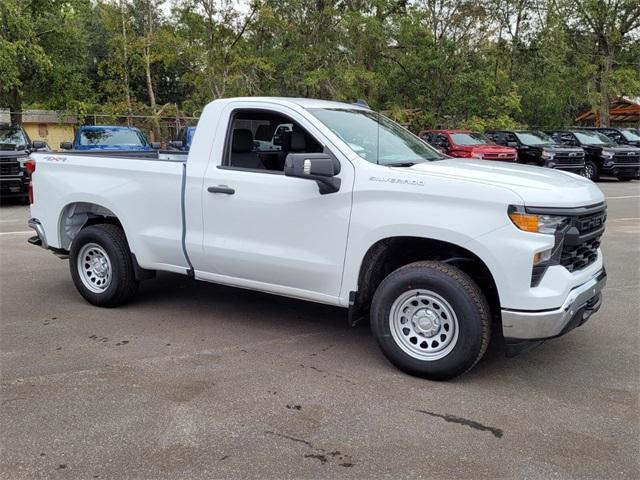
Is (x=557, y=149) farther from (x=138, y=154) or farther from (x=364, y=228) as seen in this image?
(x=364, y=228)

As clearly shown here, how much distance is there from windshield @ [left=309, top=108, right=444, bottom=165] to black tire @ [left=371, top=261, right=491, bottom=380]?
3.08ft

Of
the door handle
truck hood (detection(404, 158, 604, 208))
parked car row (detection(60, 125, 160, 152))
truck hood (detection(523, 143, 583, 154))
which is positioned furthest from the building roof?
truck hood (detection(404, 158, 604, 208))

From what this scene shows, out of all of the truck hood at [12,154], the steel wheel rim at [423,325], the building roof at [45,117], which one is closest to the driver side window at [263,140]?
the steel wheel rim at [423,325]

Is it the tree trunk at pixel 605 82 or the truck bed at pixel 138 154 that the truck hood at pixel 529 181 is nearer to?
the truck bed at pixel 138 154

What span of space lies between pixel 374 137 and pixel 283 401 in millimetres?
2286

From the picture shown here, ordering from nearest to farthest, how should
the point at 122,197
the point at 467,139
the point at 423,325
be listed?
the point at 423,325 → the point at 122,197 → the point at 467,139

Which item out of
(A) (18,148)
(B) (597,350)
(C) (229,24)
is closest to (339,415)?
(B) (597,350)

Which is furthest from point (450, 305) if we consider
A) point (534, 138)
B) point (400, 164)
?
point (534, 138)

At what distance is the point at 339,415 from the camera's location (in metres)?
3.79

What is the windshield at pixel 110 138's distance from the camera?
16.0m

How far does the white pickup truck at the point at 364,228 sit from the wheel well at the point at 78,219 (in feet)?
0.59

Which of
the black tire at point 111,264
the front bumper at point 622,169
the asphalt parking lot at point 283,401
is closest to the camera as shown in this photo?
the asphalt parking lot at point 283,401

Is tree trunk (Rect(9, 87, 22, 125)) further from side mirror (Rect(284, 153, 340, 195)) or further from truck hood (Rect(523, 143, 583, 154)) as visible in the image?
side mirror (Rect(284, 153, 340, 195))

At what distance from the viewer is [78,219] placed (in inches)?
252
